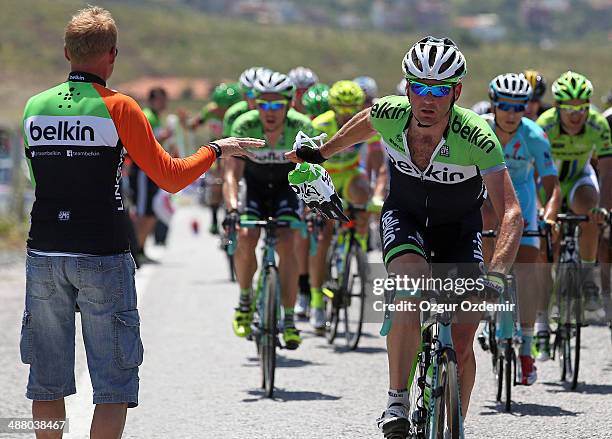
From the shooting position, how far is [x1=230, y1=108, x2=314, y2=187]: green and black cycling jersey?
388 inches

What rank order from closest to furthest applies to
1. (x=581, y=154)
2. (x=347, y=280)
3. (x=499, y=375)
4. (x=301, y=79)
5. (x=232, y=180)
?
(x=499, y=375)
(x=232, y=180)
(x=581, y=154)
(x=347, y=280)
(x=301, y=79)

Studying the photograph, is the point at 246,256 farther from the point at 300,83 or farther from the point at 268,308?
the point at 300,83

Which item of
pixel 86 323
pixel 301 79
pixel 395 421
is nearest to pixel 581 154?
pixel 301 79

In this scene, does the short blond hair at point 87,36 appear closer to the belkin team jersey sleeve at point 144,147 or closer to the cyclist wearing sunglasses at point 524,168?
the belkin team jersey sleeve at point 144,147

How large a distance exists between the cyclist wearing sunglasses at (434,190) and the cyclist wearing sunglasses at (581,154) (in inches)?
130

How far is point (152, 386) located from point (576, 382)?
286cm

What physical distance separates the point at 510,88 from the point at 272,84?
184 cm

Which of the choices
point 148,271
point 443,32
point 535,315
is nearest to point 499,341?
point 535,315

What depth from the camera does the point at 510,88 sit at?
8.76 meters

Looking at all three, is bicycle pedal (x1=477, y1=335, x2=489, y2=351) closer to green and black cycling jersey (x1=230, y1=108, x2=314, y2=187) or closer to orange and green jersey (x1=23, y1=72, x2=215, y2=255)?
green and black cycling jersey (x1=230, y1=108, x2=314, y2=187)

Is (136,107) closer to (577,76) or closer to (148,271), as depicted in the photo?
(577,76)

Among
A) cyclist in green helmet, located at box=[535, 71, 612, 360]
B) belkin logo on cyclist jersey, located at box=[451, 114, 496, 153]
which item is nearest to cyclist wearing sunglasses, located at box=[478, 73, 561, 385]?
cyclist in green helmet, located at box=[535, 71, 612, 360]

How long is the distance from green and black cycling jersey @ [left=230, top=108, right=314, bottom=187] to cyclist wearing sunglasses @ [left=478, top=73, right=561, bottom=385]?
1525 mm

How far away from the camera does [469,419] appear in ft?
25.8
